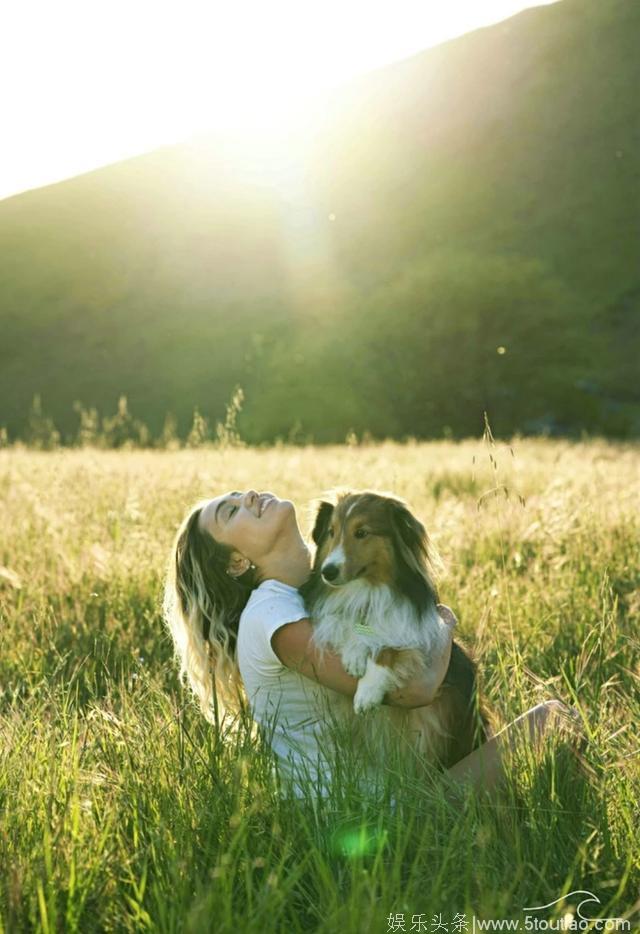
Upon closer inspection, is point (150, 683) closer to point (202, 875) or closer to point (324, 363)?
point (202, 875)

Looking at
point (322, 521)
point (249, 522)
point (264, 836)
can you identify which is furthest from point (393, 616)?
point (264, 836)

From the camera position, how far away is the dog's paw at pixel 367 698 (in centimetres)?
313

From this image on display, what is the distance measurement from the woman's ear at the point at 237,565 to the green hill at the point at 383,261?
39.2 meters

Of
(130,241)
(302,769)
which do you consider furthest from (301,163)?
(302,769)

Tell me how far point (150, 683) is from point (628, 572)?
3847 mm

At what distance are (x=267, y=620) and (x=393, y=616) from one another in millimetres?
450

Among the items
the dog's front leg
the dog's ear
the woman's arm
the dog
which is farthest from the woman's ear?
the dog's front leg

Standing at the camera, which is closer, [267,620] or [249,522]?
[267,620]

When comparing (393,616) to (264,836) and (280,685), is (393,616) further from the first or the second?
(264,836)

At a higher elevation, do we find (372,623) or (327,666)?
(372,623)

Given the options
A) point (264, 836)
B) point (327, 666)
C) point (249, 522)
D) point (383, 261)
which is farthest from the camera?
point (383, 261)

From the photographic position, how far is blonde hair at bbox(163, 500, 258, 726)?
3.76 meters

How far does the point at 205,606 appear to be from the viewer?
3.85m

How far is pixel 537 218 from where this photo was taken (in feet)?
211
